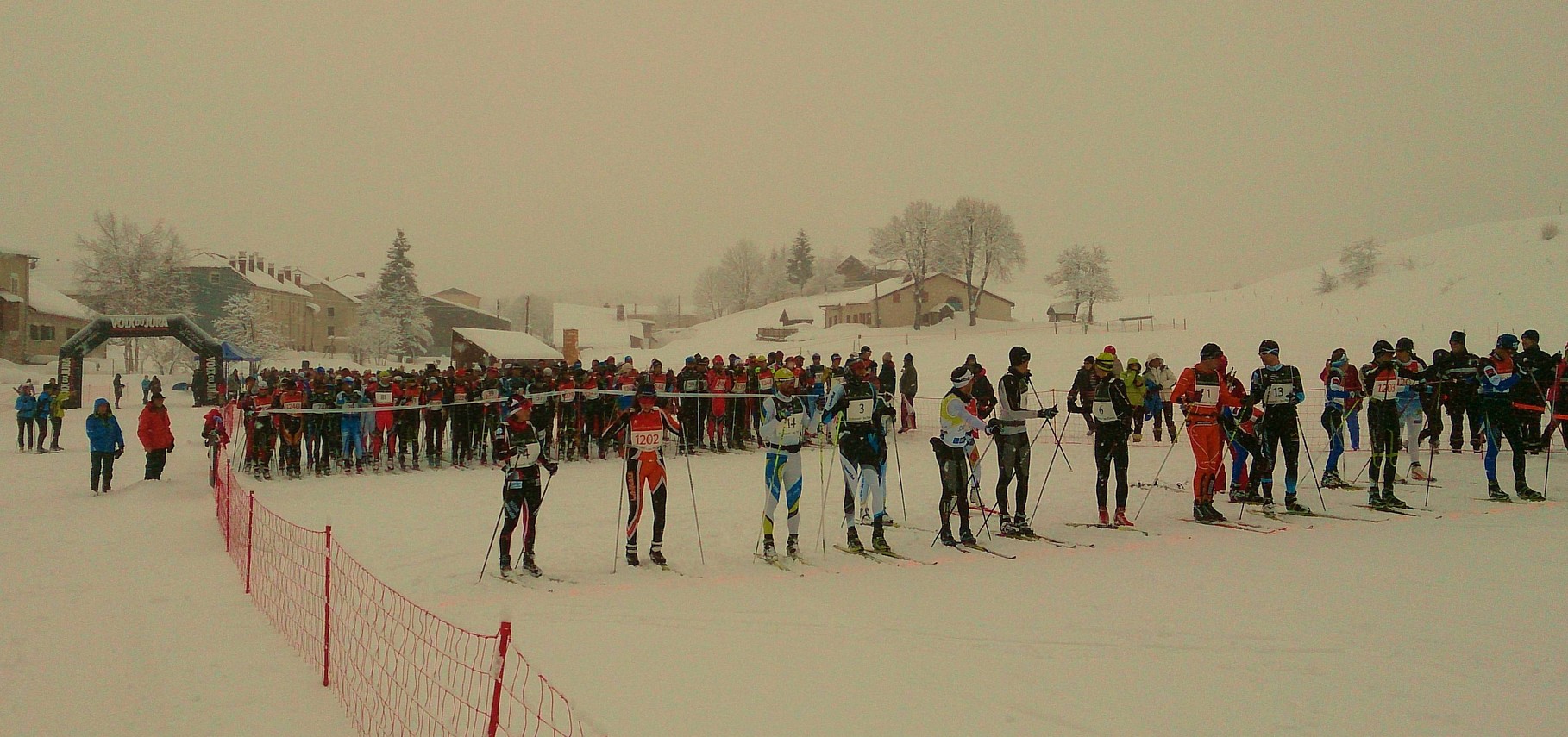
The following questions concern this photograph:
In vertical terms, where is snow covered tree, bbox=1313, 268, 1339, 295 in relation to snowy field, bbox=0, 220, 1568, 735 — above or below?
above

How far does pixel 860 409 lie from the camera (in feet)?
30.1

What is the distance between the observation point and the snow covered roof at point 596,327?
94650 millimetres

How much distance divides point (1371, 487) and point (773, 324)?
8992 cm

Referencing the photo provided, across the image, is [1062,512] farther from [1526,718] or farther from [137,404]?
[137,404]

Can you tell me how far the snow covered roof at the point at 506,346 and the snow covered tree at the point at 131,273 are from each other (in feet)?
82.2

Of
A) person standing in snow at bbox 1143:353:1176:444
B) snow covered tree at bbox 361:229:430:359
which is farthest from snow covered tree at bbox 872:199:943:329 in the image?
person standing in snow at bbox 1143:353:1176:444

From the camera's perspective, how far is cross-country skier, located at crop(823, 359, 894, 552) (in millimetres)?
9188

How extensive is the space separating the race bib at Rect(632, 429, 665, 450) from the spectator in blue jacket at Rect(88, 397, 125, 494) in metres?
10.2

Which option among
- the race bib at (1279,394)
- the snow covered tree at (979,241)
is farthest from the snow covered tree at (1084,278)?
the race bib at (1279,394)

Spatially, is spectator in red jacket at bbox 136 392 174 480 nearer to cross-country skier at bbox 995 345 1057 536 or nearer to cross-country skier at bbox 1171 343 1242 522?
cross-country skier at bbox 995 345 1057 536

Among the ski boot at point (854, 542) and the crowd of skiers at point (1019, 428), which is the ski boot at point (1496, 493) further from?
the ski boot at point (854, 542)

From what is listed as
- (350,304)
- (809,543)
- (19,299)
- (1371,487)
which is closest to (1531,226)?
(1371,487)

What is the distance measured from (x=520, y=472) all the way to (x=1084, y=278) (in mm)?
74544

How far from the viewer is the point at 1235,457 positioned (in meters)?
10.8
